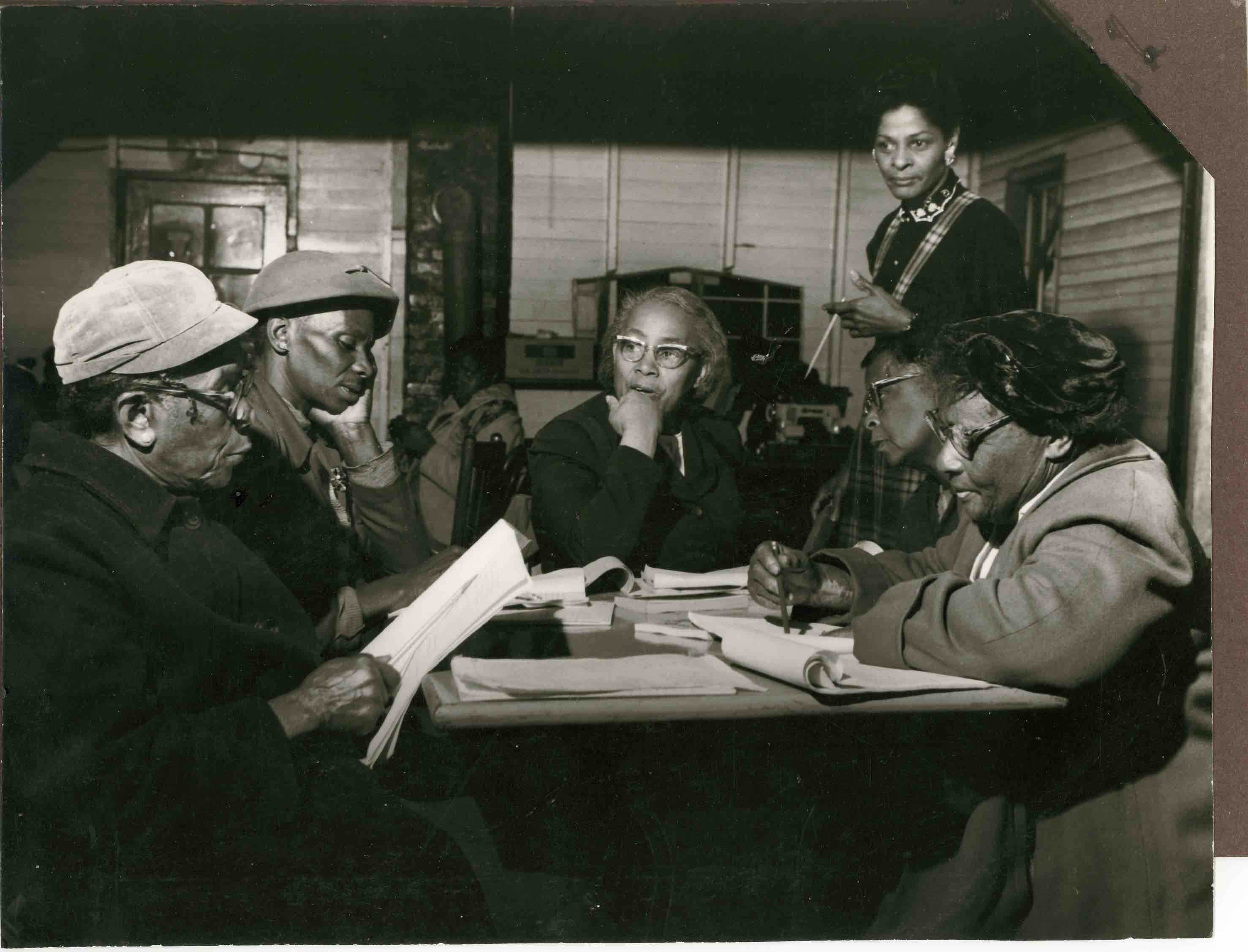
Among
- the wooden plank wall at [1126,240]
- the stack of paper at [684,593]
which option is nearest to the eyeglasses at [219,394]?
the stack of paper at [684,593]

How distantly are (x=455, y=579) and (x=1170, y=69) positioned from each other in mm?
2697

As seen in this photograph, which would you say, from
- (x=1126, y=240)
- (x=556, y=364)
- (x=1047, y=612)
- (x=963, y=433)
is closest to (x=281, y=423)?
(x=556, y=364)

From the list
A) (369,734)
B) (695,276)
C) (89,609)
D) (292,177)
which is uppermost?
(292,177)

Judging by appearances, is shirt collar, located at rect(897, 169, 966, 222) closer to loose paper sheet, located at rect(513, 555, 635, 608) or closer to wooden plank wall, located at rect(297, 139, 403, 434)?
loose paper sheet, located at rect(513, 555, 635, 608)

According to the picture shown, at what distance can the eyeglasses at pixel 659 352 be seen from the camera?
3248 mm

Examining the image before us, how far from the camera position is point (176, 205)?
312 centimetres

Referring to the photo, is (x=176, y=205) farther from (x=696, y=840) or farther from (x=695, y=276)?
(x=696, y=840)

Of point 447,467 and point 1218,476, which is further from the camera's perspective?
point 1218,476

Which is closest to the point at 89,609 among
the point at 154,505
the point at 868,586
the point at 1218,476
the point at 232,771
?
the point at 154,505

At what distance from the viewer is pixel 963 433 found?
3.07 m

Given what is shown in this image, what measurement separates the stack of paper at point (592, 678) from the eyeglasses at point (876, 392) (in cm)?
107

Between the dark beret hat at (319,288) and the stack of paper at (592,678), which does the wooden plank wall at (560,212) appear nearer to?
the dark beret hat at (319,288)

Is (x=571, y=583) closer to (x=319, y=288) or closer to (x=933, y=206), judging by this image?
(x=319, y=288)

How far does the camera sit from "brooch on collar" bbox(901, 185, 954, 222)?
329 cm
